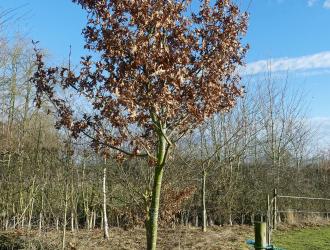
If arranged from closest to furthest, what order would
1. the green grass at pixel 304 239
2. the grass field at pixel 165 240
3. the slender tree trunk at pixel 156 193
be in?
the slender tree trunk at pixel 156 193, the grass field at pixel 165 240, the green grass at pixel 304 239

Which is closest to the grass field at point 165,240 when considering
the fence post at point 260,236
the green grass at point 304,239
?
the green grass at point 304,239

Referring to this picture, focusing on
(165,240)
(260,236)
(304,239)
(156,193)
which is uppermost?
(156,193)

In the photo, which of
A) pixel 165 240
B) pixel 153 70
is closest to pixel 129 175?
pixel 165 240

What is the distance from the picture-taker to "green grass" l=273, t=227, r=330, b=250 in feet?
38.9

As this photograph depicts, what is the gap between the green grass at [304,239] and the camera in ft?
38.9

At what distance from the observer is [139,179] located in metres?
11.6

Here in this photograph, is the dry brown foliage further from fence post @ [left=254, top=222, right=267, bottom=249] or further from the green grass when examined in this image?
the green grass

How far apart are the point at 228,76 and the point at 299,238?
31.3 ft

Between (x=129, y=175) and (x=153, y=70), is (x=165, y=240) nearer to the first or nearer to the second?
(x=129, y=175)

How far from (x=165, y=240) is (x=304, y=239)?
4.84 meters

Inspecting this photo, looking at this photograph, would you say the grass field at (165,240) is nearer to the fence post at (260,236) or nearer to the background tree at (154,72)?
the background tree at (154,72)

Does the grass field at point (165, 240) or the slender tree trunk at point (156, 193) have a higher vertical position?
the slender tree trunk at point (156, 193)

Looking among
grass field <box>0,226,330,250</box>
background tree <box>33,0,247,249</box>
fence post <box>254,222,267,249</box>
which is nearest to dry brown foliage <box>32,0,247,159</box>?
background tree <box>33,0,247,249</box>

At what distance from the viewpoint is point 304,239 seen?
13.3 m
